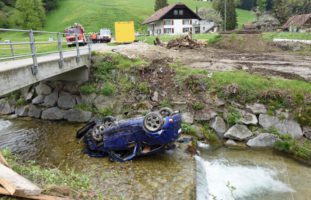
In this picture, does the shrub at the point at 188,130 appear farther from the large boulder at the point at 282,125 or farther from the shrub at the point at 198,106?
the large boulder at the point at 282,125

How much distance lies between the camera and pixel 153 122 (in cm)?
1110

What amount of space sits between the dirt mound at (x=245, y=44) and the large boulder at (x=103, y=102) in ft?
58.3

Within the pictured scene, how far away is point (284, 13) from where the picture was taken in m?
71.2

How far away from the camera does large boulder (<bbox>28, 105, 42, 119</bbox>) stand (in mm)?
18750

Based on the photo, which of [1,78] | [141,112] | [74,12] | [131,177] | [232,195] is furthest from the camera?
[74,12]

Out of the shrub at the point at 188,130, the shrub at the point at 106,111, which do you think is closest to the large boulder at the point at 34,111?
the shrub at the point at 106,111

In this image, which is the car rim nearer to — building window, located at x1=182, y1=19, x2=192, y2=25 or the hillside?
building window, located at x1=182, y1=19, x2=192, y2=25

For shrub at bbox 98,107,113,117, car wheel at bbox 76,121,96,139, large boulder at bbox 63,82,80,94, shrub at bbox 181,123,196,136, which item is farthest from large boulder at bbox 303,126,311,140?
large boulder at bbox 63,82,80,94

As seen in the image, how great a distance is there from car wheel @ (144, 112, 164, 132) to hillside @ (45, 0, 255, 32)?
6188cm

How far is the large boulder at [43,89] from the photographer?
62.5 ft

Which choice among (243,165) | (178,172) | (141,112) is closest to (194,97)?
(141,112)

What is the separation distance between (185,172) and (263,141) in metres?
4.98

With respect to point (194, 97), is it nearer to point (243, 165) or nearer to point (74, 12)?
point (243, 165)

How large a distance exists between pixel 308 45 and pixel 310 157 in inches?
762
